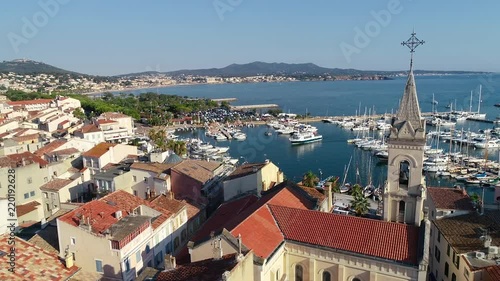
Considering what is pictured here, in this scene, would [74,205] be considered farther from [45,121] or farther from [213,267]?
[45,121]

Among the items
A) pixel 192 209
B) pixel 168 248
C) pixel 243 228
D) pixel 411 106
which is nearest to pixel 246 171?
pixel 192 209

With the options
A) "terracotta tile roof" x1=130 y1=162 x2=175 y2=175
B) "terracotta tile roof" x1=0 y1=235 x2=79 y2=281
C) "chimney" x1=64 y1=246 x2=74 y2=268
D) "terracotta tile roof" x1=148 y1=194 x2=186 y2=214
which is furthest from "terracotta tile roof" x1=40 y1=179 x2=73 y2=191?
"chimney" x1=64 y1=246 x2=74 y2=268

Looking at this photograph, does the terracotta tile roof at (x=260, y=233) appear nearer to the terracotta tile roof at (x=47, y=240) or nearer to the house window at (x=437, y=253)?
the terracotta tile roof at (x=47, y=240)

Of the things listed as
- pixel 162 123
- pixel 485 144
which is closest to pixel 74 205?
pixel 485 144

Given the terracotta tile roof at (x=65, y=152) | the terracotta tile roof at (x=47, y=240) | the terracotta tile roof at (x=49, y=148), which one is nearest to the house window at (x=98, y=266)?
the terracotta tile roof at (x=47, y=240)

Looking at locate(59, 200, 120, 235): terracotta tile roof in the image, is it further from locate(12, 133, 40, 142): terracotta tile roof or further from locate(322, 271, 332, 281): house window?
locate(12, 133, 40, 142): terracotta tile roof

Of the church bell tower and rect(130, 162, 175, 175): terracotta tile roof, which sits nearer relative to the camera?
the church bell tower

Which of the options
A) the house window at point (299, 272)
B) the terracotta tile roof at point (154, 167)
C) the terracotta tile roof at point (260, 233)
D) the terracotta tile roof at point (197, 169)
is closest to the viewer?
the terracotta tile roof at point (260, 233)
